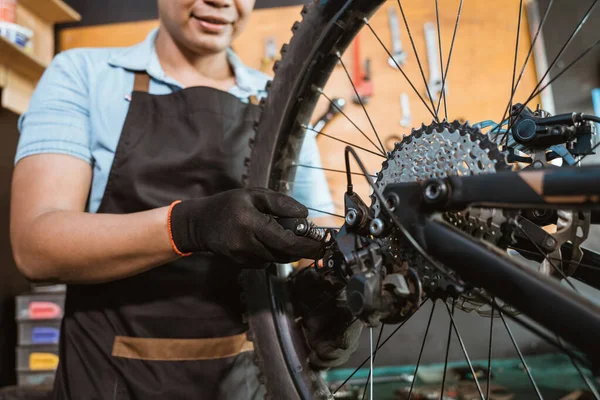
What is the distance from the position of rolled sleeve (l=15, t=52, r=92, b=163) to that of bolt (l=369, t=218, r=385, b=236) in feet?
1.56

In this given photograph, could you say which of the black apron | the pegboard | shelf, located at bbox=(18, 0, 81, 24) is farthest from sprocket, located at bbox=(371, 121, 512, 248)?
shelf, located at bbox=(18, 0, 81, 24)

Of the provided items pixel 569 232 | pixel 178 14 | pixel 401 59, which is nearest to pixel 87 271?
pixel 178 14

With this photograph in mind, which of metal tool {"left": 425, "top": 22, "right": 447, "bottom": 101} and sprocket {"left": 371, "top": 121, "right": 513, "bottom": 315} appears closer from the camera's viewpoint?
sprocket {"left": 371, "top": 121, "right": 513, "bottom": 315}

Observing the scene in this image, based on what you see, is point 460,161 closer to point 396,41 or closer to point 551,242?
point 551,242

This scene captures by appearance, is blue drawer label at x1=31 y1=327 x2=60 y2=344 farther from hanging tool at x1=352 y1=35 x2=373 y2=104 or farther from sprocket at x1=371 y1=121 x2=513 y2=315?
sprocket at x1=371 y1=121 x2=513 y2=315

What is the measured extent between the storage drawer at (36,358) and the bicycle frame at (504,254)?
1389 millimetres

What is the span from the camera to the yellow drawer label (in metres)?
1.41

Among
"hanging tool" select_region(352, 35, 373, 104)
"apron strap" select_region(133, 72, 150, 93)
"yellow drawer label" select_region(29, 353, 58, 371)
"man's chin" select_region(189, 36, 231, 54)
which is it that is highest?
"hanging tool" select_region(352, 35, 373, 104)

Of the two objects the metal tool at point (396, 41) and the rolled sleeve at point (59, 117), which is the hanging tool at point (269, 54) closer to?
the metal tool at point (396, 41)

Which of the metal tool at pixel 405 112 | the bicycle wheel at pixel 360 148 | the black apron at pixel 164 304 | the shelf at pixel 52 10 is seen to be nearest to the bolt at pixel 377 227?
the bicycle wheel at pixel 360 148

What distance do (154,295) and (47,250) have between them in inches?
6.6

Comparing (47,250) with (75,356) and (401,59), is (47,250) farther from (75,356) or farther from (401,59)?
(401,59)

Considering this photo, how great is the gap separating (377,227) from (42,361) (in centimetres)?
138

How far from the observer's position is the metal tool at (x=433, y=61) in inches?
60.0
